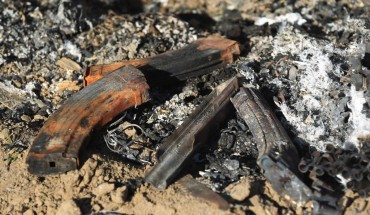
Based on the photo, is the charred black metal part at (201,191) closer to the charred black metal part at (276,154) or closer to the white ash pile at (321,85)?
the charred black metal part at (276,154)

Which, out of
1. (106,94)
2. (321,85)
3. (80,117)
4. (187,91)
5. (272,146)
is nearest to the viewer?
(272,146)

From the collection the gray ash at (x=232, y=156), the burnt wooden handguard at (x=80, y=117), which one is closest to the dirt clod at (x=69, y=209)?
the burnt wooden handguard at (x=80, y=117)

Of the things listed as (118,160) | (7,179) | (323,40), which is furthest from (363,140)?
(7,179)

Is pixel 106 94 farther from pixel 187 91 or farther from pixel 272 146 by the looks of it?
pixel 272 146

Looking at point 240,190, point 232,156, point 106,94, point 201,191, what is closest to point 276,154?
point 240,190

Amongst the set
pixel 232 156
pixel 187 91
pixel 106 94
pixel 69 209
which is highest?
pixel 106 94

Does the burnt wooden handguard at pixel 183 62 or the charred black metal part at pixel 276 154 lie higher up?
the burnt wooden handguard at pixel 183 62
